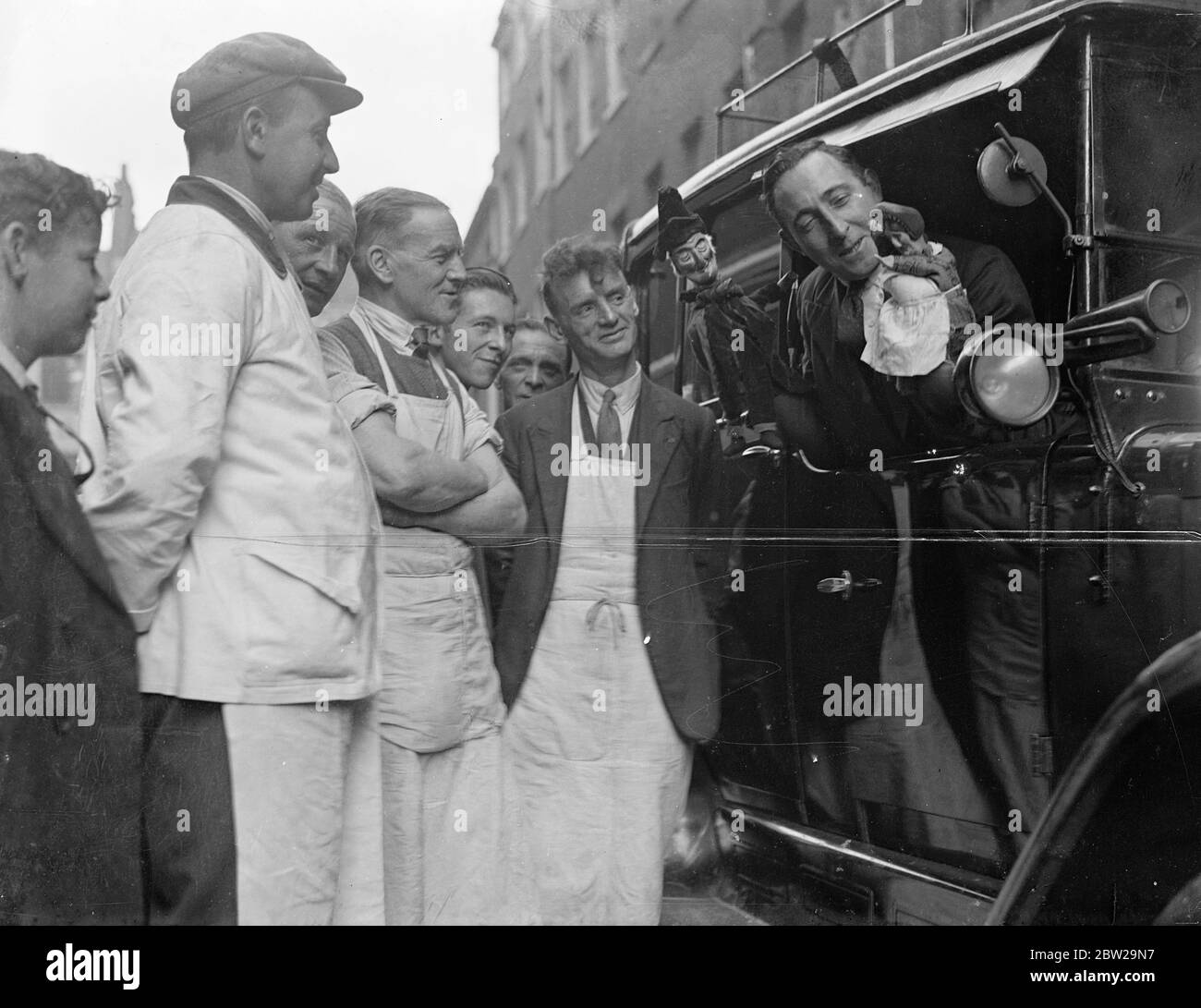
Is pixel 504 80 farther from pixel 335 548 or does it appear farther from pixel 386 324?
pixel 335 548

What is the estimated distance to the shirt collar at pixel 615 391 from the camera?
2.81 m

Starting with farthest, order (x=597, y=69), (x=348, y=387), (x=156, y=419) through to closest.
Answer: (x=597, y=69), (x=348, y=387), (x=156, y=419)

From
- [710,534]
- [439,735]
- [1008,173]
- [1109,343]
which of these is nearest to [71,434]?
[439,735]

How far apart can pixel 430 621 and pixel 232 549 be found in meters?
0.43

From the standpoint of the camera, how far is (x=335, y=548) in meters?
2.68

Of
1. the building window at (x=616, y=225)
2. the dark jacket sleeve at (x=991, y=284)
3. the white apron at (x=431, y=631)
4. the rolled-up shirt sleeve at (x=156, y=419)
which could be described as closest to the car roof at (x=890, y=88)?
the building window at (x=616, y=225)

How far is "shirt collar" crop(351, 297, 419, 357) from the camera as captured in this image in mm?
2773

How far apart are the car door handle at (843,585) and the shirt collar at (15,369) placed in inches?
66.9

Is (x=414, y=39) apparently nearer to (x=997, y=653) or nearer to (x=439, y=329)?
(x=439, y=329)

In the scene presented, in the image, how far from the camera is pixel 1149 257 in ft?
8.71

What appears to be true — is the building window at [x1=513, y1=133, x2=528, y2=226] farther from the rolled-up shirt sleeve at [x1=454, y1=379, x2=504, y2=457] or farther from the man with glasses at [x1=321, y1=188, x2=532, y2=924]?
the rolled-up shirt sleeve at [x1=454, y1=379, x2=504, y2=457]

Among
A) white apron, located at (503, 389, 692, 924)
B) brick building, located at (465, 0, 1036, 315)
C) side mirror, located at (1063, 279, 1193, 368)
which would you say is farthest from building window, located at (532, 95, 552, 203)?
side mirror, located at (1063, 279, 1193, 368)

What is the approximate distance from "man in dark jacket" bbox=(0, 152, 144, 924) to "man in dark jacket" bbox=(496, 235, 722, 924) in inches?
31.7
